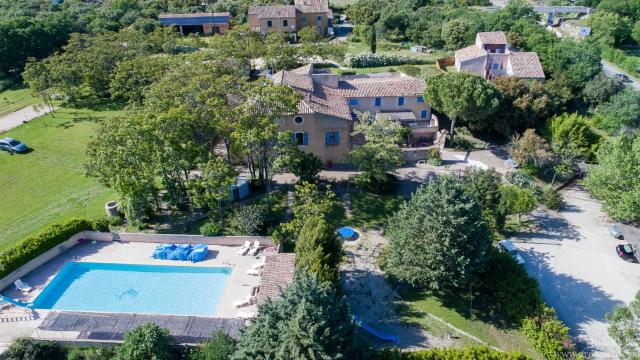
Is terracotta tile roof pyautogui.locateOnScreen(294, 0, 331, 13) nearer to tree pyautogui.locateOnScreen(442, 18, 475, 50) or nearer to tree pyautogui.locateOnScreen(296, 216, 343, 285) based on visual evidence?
tree pyautogui.locateOnScreen(442, 18, 475, 50)

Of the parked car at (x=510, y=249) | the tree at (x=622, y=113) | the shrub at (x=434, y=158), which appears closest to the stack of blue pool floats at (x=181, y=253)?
the parked car at (x=510, y=249)

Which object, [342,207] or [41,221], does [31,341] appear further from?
[342,207]

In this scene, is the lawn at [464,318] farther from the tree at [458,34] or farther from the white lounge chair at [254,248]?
the tree at [458,34]

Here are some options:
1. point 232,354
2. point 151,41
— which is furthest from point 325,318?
point 151,41

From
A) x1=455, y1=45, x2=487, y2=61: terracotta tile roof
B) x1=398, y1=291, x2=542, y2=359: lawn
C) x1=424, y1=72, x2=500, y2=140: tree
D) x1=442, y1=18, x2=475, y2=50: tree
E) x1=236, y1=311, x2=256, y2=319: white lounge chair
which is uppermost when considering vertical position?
x1=442, y1=18, x2=475, y2=50: tree

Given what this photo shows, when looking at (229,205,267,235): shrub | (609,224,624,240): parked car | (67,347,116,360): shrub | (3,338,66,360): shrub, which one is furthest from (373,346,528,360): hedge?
(609,224,624,240): parked car

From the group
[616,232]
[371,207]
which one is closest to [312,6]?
[371,207]
